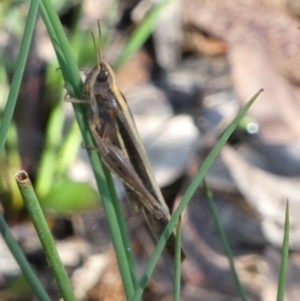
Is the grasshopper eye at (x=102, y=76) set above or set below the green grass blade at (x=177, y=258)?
above

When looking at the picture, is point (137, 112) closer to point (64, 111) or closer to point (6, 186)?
point (64, 111)

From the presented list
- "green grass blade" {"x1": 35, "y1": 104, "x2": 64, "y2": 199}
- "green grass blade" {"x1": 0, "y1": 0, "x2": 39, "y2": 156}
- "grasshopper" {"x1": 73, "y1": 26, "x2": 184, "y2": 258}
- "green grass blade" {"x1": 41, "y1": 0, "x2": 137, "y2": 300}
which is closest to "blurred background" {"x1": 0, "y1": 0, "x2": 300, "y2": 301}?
"green grass blade" {"x1": 35, "y1": 104, "x2": 64, "y2": 199}

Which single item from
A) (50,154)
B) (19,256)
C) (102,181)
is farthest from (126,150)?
(50,154)

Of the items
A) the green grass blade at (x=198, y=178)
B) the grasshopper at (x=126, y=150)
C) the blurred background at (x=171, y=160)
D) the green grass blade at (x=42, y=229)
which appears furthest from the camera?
the blurred background at (x=171, y=160)

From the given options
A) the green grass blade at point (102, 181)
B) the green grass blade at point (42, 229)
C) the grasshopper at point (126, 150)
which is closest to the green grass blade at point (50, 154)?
the grasshopper at point (126, 150)

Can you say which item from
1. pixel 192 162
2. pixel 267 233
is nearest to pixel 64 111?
pixel 192 162

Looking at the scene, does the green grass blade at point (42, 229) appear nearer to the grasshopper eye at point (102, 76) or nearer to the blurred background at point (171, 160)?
the grasshopper eye at point (102, 76)

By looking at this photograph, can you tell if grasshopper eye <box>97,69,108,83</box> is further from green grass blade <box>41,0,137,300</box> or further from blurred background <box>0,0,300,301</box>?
blurred background <box>0,0,300,301</box>
